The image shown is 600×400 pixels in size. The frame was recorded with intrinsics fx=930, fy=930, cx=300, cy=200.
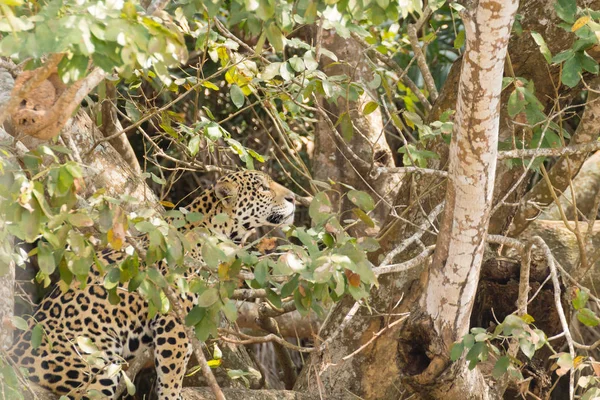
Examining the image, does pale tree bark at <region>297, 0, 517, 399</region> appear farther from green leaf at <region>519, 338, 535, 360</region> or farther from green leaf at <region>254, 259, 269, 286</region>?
green leaf at <region>254, 259, 269, 286</region>

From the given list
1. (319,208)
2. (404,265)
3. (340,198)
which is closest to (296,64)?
(340,198)

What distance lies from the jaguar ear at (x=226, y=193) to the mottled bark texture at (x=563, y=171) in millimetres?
1782

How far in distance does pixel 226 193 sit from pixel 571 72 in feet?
8.01

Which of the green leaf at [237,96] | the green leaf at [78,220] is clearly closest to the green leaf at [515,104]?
the green leaf at [237,96]

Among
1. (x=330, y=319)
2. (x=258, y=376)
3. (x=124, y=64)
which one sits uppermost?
(x=124, y=64)

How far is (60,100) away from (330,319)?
2903mm

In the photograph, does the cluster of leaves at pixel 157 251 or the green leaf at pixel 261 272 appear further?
the green leaf at pixel 261 272

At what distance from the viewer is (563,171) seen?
21.4 feet

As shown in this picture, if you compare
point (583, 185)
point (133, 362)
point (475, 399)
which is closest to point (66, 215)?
point (475, 399)

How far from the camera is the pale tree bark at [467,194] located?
11.8ft

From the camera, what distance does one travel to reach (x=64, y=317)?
17.4 feet

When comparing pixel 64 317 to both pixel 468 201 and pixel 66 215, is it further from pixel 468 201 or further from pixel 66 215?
pixel 468 201

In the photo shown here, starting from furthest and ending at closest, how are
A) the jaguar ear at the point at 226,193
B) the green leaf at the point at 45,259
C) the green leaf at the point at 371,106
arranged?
1. the jaguar ear at the point at 226,193
2. the green leaf at the point at 371,106
3. the green leaf at the point at 45,259

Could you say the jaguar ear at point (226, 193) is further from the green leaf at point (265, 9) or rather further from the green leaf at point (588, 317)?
the green leaf at point (265, 9)
